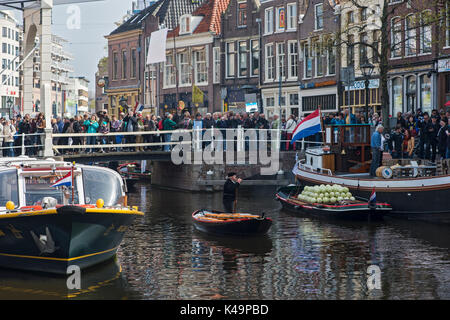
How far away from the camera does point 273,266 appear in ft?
59.6

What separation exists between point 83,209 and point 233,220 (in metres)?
6.82

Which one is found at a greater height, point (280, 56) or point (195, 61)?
point (195, 61)

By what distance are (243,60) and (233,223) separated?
120 feet

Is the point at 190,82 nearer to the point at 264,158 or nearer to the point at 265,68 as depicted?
the point at 265,68

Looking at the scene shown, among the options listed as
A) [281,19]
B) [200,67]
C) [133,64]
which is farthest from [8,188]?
[133,64]

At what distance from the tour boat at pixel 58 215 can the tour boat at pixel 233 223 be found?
4390 millimetres

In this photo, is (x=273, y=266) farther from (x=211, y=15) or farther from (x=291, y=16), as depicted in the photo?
(x=211, y=15)

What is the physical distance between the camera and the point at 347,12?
47938 millimetres

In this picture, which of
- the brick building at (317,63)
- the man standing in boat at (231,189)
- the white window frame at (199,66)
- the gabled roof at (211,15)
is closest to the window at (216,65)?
the white window frame at (199,66)

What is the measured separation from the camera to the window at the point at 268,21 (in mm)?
54844

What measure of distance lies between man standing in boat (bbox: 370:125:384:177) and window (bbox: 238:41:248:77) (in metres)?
30.2

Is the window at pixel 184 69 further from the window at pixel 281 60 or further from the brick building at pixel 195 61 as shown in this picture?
the window at pixel 281 60

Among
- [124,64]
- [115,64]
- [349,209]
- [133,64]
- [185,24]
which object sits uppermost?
[185,24]

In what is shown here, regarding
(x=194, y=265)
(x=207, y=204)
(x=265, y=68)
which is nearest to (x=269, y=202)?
(x=207, y=204)
